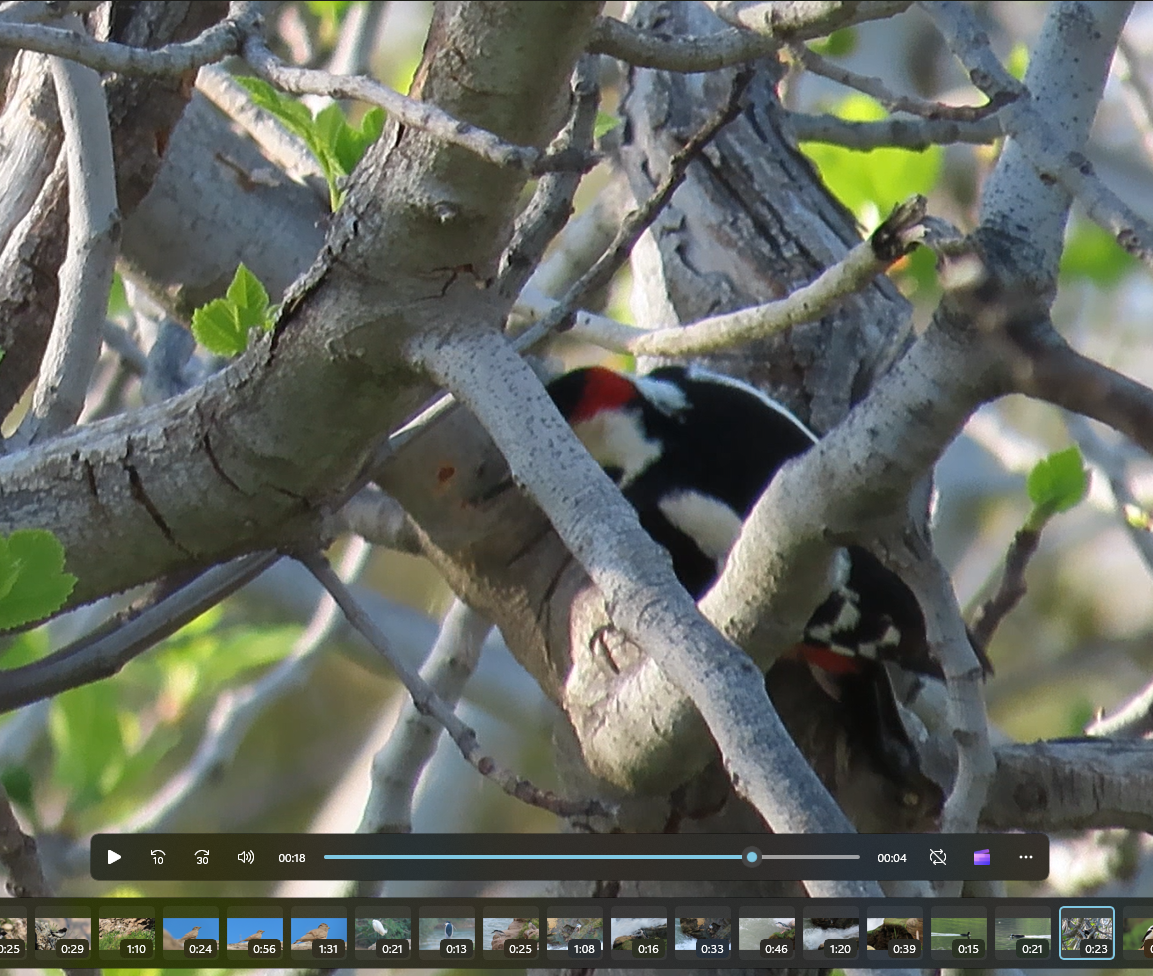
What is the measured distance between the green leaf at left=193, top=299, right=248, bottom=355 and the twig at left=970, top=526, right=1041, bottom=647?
1.89 feet

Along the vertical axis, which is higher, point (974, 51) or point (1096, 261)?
point (1096, 261)

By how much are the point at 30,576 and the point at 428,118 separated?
37 centimetres

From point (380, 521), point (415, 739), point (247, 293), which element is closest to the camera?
point (247, 293)

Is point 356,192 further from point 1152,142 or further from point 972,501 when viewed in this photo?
point 972,501

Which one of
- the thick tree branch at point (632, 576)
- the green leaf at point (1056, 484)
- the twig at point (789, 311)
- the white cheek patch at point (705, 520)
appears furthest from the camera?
the white cheek patch at point (705, 520)

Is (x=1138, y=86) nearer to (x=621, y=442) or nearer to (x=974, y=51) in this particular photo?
(x=621, y=442)

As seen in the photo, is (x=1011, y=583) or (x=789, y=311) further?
(x=1011, y=583)

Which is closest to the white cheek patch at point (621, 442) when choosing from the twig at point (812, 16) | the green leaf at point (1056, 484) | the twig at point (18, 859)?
the green leaf at point (1056, 484)

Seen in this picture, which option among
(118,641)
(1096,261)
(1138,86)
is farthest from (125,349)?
(1096,261)

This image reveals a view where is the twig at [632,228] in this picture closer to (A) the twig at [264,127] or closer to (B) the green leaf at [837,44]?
(A) the twig at [264,127]

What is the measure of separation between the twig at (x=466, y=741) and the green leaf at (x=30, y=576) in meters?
0.17

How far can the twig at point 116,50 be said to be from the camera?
1.99 feet

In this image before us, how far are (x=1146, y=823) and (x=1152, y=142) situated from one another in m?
1.01

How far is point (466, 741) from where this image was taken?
29.1 inches
